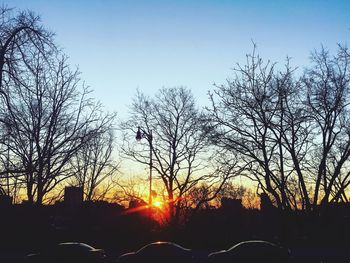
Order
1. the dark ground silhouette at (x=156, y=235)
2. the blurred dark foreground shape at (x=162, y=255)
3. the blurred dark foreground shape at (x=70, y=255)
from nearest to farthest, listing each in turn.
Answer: the blurred dark foreground shape at (x=70, y=255)
the blurred dark foreground shape at (x=162, y=255)
the dark ground silhouette at (x=156, y=235)

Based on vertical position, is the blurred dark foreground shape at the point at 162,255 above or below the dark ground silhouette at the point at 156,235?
below

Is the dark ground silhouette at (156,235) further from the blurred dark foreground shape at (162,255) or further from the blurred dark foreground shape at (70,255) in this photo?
the blurred dark foreground shape at (70,255)

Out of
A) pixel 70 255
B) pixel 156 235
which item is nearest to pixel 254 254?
pixel 70 255

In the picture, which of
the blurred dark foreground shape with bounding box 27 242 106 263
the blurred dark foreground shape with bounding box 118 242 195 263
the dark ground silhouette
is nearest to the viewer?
the blurred dark foreground shape with bounding box 27 242 106 263

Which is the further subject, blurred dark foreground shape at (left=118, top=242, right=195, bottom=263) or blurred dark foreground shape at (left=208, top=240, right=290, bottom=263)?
blurred dark foreground shape at (left=118, top=242, right=195, bottom=263)

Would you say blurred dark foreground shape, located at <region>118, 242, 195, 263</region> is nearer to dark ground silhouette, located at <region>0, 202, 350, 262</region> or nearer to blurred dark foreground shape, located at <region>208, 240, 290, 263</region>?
blurred dark foreground shape, located at <region>208, 240, 290, 263</region>

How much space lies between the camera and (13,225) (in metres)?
30.8

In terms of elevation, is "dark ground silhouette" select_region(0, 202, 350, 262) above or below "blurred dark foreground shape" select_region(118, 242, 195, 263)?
above

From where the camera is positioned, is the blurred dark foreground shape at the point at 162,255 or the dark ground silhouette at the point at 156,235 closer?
the blurred dark foreground shape at the point at 162,255

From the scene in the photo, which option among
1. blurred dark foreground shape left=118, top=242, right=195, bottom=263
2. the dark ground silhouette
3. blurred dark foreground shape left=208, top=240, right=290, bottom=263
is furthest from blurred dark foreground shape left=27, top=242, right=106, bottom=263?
the dark ground silhouette

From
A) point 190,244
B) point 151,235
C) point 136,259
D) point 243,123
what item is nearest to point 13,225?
point 151,235

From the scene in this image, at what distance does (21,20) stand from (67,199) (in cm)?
3347

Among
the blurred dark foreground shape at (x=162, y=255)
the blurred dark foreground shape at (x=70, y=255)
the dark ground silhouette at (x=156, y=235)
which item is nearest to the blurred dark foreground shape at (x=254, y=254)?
the blurred dark foreground shape at (x=162, y=255)

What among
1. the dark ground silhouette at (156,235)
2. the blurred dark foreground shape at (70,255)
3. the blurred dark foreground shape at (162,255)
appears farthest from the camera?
the dark ground silhouette at (156,235)
